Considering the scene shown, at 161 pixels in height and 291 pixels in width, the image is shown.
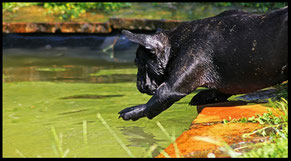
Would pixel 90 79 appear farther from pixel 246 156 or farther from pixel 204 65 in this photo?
pixel 246 156

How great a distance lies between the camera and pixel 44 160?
3338mm

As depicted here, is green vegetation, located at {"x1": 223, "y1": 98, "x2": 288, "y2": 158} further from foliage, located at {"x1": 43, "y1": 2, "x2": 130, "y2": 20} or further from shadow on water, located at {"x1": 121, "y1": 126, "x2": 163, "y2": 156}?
foliage, located at {"x1": 43, "y1": 2, "x2": 130, "y2": 20}

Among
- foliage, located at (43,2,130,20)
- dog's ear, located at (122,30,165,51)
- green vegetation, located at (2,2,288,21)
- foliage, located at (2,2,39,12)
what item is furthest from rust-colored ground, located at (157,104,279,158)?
foliage, located at (2,2,39,12)

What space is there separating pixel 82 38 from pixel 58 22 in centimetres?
66

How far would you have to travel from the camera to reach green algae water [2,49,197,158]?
418 cm

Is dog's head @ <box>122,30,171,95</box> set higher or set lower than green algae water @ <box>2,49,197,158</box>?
higher

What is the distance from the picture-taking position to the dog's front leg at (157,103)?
4.39 m

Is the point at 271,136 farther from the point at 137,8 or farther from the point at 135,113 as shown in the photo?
the point at 137,8

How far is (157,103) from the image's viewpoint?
14.6 feet

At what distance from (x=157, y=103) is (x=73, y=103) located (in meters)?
1.77

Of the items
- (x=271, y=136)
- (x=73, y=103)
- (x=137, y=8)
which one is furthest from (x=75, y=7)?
(x=271, y=136)

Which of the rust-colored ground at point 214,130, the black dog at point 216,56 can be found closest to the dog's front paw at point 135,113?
the black dog at point 216,56

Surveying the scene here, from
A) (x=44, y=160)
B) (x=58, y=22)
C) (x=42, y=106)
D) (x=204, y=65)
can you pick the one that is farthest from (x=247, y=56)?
(x=58, y=22)

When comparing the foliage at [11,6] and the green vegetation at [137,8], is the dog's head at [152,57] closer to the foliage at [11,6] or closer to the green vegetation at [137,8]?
the green vegetation at [137,8]
